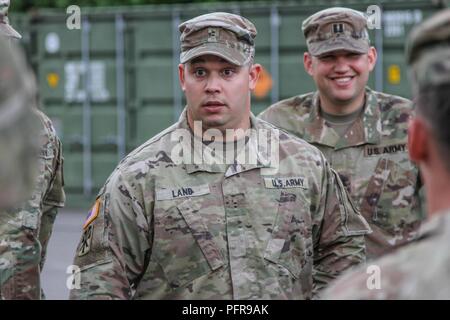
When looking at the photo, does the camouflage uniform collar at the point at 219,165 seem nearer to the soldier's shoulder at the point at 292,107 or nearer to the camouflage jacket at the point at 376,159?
the camouflage jacket at the point at 376,159

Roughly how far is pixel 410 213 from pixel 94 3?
37.6 ft

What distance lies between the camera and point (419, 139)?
7.09 feet

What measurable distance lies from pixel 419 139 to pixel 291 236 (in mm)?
2139

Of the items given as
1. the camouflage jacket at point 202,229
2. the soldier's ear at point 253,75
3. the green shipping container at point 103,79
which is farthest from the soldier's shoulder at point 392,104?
the green shipping container at point 103,79

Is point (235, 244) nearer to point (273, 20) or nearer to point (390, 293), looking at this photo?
point (390, 293)

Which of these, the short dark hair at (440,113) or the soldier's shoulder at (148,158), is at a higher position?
the soldier's shoulder at (148,158)

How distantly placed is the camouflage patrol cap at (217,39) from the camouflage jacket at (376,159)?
1.48 m

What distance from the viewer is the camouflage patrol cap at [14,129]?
1822 millimetres

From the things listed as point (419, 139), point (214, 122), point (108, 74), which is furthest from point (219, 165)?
point (108, 74)

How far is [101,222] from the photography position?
411 cm

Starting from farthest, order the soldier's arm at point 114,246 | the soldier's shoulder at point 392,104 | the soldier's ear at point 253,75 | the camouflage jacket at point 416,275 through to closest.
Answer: the soldier's shoulder at point 392,104, the soldier's ear at point 253,75, the soldier's arm at point 114,246, the camouflage jacket at point 416,275

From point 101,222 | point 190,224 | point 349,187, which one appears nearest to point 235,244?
point 190,224

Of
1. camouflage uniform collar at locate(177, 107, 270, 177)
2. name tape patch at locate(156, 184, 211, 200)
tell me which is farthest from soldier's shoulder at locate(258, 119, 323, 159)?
name tape patch at locate(156, 184, 211, 200)

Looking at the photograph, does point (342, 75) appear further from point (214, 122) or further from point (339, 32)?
point (214, 122)
